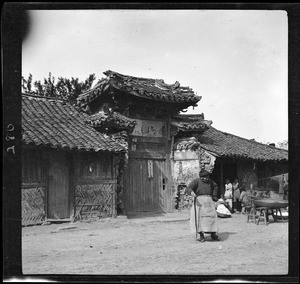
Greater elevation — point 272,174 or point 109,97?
point 109,97

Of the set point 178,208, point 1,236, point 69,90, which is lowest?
point 178,208

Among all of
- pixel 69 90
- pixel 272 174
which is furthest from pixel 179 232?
pixel 69 90

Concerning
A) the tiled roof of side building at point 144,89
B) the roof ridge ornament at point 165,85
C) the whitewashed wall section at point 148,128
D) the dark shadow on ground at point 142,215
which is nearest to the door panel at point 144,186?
the dark shadow on ground at point 142,215

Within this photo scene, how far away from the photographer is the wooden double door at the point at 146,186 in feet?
52.7

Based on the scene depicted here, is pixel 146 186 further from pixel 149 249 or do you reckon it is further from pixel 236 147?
pixel 149 249

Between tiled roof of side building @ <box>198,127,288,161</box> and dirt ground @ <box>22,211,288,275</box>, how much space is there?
186 inches

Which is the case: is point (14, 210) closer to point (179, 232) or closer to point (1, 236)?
point (1, 236)

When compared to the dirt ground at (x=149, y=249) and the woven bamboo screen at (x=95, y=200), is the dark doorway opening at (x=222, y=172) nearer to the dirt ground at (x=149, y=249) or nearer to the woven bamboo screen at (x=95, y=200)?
the dirt ground at (x=149, y=249)

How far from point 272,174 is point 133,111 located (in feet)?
29.1

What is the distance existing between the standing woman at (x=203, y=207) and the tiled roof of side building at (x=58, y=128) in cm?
484

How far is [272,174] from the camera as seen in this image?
21.2 meters

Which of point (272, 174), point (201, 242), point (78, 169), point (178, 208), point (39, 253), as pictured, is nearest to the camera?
point (39, 253)

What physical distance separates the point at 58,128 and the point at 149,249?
22.1ft

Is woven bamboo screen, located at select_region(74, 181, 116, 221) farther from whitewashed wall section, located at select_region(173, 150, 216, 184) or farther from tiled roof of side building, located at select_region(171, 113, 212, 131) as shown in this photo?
tiled roof of side building, located at select_region(171, 113, 212, 131)
